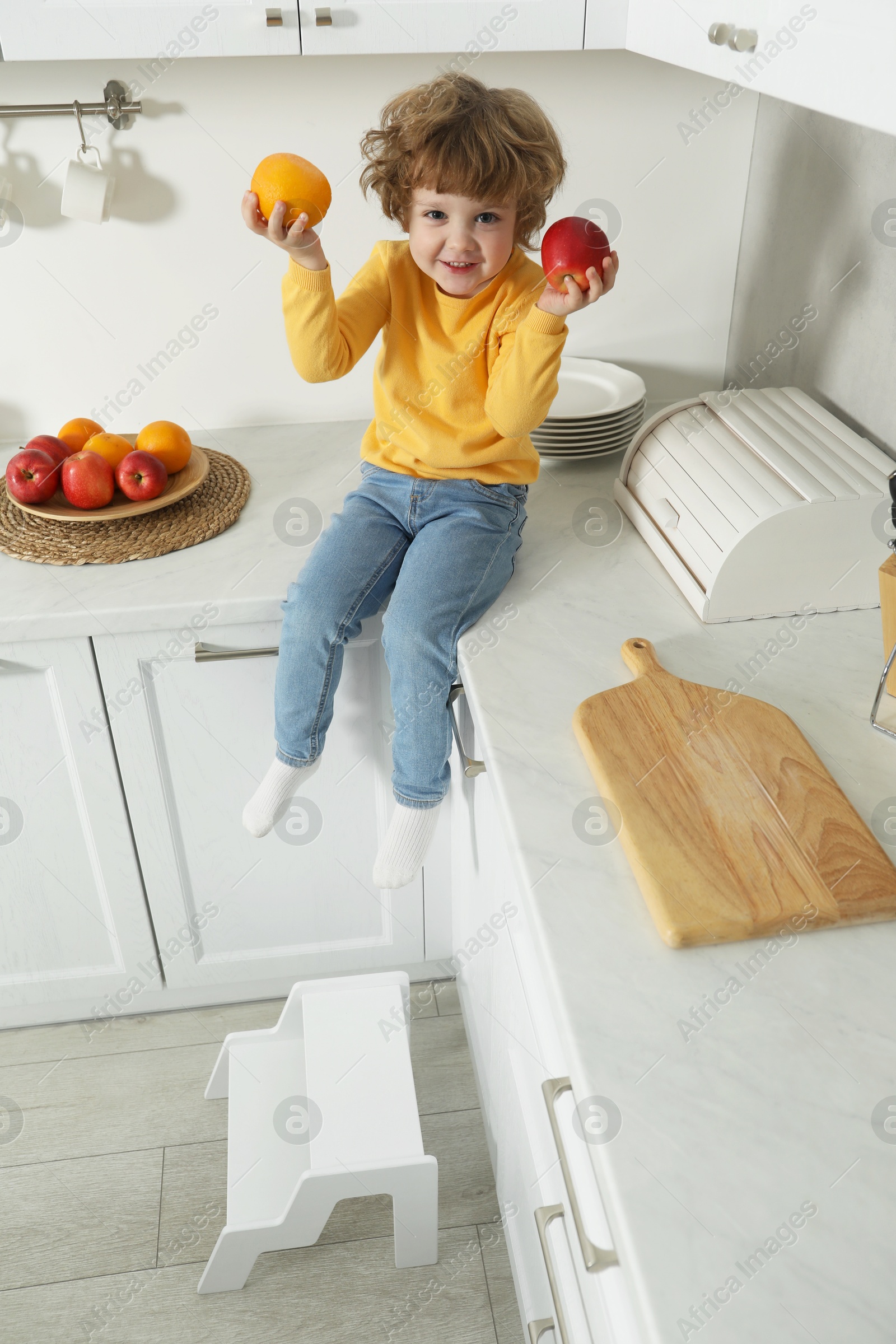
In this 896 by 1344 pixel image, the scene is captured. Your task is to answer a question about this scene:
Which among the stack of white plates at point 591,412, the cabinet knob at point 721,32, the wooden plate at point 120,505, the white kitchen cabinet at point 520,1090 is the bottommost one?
the white kitchen cabinet at point 520,1090

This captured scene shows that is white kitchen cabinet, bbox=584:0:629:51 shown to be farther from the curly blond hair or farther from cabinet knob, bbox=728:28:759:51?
cabinet knob, bbox=728:28:759:51

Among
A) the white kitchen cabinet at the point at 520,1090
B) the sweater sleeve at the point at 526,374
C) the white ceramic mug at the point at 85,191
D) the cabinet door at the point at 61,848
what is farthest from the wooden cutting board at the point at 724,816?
the white ceramic mug at the point at 85,191

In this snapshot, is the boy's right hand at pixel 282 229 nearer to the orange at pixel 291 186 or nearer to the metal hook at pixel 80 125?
the orange at pixel 291 186

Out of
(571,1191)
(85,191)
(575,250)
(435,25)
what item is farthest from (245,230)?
(571,1191)

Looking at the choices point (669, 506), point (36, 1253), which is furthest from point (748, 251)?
point (36, 1253)

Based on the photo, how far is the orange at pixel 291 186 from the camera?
41.4 inches

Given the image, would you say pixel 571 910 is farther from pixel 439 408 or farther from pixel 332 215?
pixel 332 215

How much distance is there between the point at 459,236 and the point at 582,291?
16 centimetres

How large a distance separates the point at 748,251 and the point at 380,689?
3.13ft

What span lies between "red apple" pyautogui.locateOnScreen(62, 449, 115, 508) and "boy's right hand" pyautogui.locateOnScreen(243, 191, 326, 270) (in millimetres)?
448

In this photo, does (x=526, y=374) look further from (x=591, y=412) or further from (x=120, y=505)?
(x=120, y=505)

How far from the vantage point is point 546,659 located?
1121mm

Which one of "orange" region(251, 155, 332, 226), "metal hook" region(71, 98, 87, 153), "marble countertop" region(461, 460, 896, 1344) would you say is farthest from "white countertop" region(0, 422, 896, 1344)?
"metal hook" region(71, 98, 87, 153)

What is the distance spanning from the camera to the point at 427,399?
4.20ft
